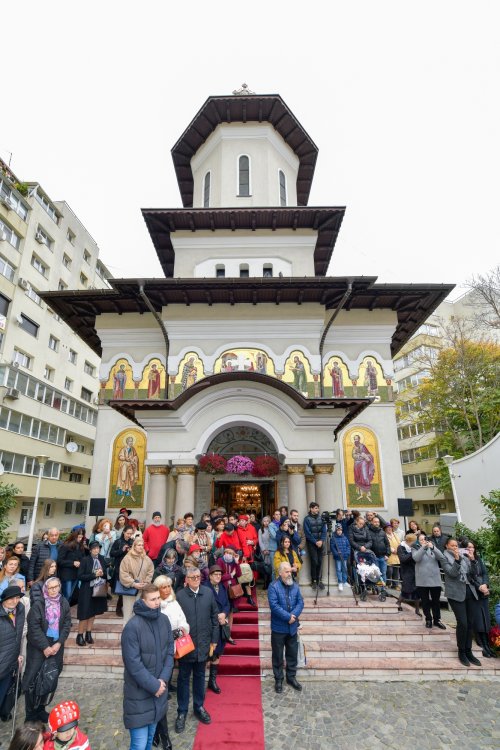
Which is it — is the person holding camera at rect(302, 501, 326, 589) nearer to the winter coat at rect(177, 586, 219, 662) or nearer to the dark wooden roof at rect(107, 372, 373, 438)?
the dark wooden roof at rect(107, 372, 373, 438)

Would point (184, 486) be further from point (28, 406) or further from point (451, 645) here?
point (28, 406)

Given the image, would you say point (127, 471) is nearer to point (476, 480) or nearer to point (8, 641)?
point (8, 641)

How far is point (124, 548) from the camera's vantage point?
288 inches

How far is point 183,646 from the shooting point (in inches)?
189

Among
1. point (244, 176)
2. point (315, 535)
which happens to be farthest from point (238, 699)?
point (244, 176)

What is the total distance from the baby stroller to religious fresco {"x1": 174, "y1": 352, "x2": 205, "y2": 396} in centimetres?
753

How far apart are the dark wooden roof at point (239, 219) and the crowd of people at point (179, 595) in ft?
35.6

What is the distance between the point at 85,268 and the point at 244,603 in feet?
104

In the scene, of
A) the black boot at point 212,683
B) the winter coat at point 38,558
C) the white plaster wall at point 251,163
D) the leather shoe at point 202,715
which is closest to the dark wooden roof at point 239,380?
the winter coat at point 38,558

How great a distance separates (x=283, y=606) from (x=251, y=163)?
17.6 meters

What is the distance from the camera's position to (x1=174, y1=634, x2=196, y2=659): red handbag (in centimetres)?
477

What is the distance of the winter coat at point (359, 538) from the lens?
29.9ft

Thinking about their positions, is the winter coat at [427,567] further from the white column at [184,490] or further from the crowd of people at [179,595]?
the white column at [184,490]

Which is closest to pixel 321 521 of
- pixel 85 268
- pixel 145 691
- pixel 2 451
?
pixel 145 691
